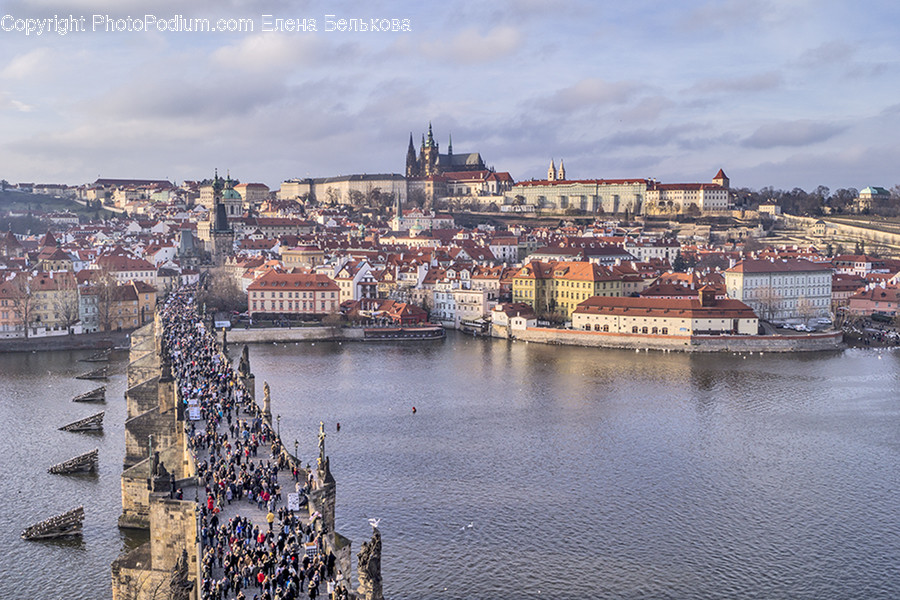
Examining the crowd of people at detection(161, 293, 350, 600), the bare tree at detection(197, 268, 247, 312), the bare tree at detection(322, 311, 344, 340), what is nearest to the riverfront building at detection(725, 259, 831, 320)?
the bare tree at detection(322, 311, 344, 340)

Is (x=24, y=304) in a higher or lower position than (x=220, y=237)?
lower

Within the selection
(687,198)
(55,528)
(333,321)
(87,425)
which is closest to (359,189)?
(687,198)

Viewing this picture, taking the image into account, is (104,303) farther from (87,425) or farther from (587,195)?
(587,195)

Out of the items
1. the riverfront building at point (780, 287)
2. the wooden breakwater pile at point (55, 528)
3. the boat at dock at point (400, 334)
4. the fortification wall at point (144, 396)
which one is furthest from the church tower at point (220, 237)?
the wooden breakwater pile at point (55, 528)

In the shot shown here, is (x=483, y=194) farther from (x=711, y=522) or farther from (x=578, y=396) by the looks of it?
(x=711, y=522)

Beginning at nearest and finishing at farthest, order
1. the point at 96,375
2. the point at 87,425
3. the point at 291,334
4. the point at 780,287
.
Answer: the point at 87,425
the point at 96,375
the point at 291,334
the point at 780,287

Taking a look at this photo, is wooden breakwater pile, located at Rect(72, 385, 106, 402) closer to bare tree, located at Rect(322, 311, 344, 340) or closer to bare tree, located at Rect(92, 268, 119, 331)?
bare tree, located at Rect(92, 268, 119, 331)

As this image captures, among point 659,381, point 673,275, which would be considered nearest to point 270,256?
point 673,275
